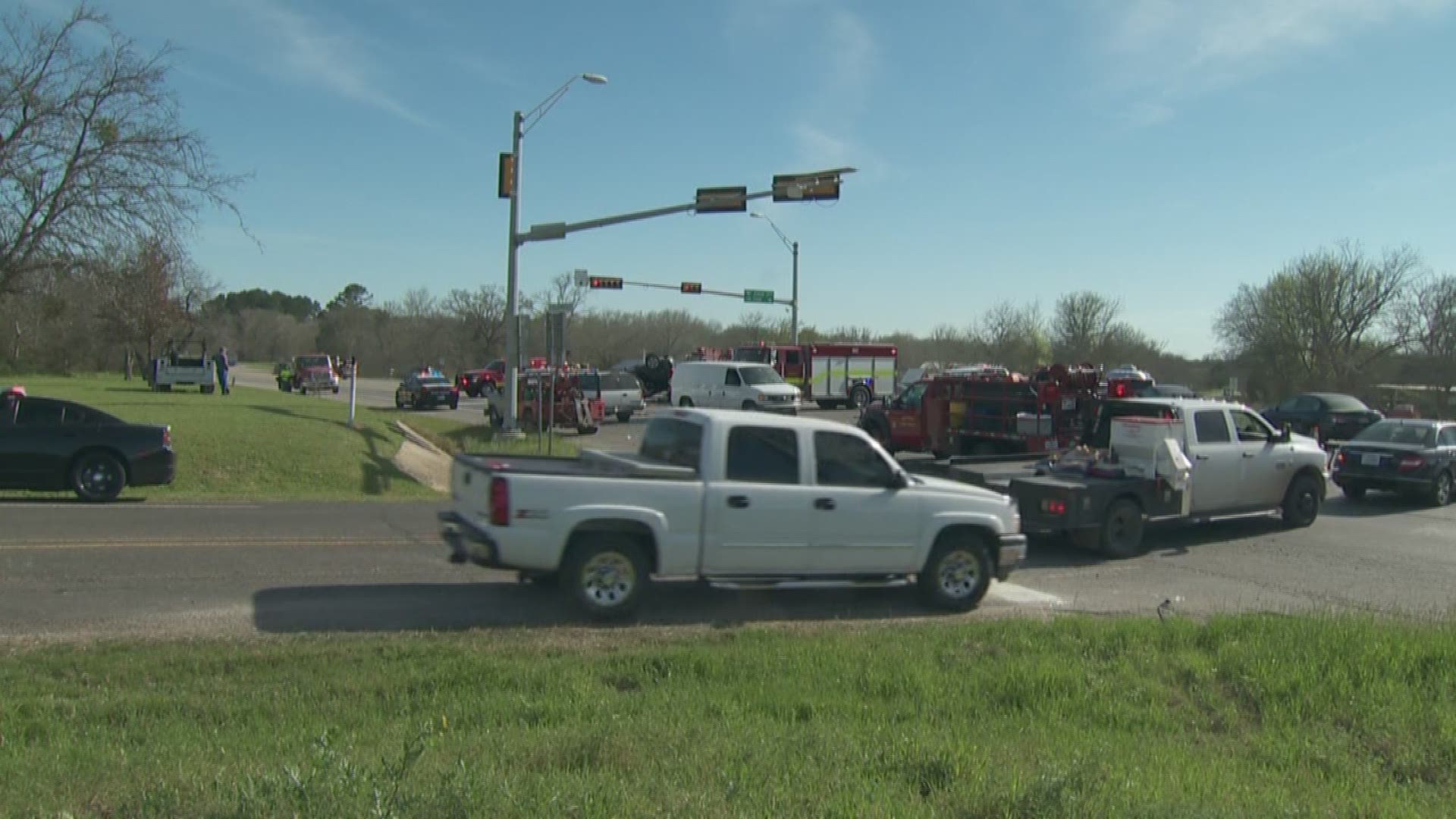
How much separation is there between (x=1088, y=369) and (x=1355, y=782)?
16.3m

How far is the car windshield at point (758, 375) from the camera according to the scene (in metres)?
38.1

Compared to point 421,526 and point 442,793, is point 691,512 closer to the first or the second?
point 442,793

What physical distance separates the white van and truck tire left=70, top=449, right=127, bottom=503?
75.7 ft

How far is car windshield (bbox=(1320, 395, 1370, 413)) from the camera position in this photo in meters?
33.0

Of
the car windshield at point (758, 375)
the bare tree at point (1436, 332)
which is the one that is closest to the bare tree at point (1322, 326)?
the bare tree at point (1436, 332)

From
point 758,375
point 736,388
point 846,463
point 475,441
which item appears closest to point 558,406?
point 475,441

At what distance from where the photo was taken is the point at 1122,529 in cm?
1311

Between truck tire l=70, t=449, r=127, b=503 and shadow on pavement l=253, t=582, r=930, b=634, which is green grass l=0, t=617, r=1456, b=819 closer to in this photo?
shadow on pavement l=253, t=582, r=930, b=634

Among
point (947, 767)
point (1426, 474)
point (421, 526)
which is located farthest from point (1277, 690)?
point (1426, 474)

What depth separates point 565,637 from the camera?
803cm

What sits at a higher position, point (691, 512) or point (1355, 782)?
point (691, 512)

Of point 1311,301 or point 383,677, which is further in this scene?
point 1311,301

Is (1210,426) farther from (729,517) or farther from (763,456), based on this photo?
Result: (729,517)

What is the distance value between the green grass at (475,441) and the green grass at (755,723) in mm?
14550
